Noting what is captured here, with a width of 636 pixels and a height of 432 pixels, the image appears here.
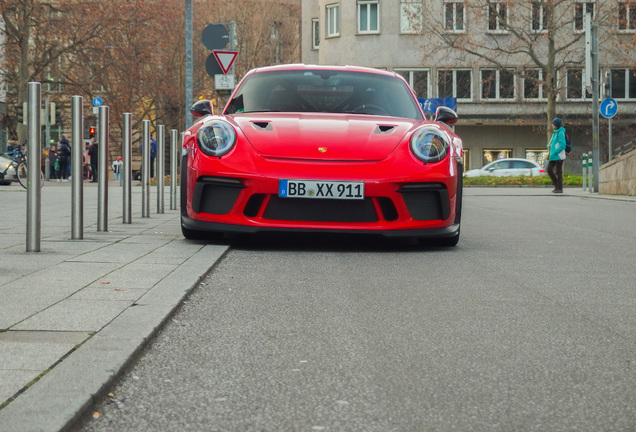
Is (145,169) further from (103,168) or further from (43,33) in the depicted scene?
(43,33)

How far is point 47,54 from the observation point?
38719mm

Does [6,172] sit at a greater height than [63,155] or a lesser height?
lesser

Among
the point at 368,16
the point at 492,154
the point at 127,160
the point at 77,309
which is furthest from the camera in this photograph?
the point at 492,154

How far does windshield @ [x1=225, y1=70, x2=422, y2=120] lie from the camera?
28.9 feet

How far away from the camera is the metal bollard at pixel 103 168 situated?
9.30 metres

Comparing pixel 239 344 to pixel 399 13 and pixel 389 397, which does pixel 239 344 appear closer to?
pixel 389 397

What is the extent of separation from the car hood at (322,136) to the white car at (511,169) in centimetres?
3241

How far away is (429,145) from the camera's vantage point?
7.73m

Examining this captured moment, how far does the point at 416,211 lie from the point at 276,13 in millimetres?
44503

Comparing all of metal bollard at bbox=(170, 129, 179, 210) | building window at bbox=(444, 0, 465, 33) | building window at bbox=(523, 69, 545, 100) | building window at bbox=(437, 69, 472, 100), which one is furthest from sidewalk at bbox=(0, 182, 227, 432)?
building window at bbox=(523, 69, 545, 100)

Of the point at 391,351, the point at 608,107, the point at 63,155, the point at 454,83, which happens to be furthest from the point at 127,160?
the point at 454,83

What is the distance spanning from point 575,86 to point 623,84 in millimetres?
2975

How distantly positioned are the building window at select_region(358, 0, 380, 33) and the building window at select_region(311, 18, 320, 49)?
592 cm

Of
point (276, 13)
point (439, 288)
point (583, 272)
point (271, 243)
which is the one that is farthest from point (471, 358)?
point (276, 13)
